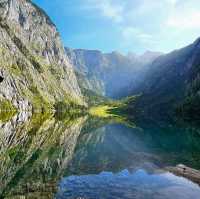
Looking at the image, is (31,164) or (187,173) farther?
(31,164)

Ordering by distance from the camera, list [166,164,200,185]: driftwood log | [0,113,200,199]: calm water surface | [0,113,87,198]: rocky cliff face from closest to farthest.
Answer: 1. [0,113,87,198]: rocky cliff face
2. [0,113,200,199]: calm water surface
3. [166,164,200,185]: driftwood log

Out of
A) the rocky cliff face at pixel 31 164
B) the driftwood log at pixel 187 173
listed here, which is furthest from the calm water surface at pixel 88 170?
the driftwood log at pixel 187 173

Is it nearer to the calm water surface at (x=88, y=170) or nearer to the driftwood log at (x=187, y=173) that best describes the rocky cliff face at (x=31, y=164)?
the calm water surface at (x=88, y=170)

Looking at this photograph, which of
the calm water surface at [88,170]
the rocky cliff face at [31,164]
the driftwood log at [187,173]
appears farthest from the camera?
the driftwood log at [187,173]

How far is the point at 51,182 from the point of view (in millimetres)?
48812

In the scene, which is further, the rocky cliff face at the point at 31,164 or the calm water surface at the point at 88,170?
the calm water surface at the point at 88,170

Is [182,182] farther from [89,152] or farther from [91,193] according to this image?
[89,152]

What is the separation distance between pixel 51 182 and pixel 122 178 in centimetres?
1237

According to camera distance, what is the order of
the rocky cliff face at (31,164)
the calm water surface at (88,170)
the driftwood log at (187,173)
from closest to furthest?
the rocky cliff face at (31,164) → the calm water surface at (88,170) → the driftwood log at (187,173)

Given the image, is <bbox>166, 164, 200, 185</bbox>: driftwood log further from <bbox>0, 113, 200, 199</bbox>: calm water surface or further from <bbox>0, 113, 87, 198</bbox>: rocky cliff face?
<bbox>0, 113, 87, 198</bbox>: rocky cliff face

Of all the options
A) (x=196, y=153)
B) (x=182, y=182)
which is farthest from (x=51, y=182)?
(x=196, y=153)

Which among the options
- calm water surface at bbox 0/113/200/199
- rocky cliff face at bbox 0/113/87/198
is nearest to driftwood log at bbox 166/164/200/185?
calm water surface at bbox 0/113/200/199

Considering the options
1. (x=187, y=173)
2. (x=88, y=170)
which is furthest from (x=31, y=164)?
(x=187, y=173)

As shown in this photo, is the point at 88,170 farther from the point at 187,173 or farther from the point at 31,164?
the point at 187,173
